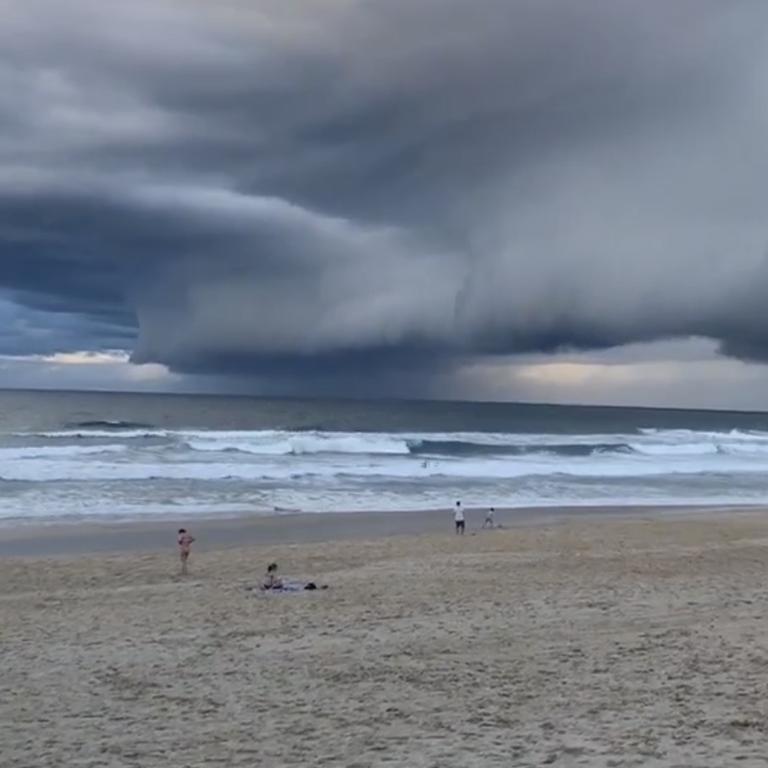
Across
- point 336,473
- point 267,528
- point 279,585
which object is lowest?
point 267,528

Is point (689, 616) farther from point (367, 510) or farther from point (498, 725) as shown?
point (367, 510)

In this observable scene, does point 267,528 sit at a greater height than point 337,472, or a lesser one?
lesser

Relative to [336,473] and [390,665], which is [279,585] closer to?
[390,665]

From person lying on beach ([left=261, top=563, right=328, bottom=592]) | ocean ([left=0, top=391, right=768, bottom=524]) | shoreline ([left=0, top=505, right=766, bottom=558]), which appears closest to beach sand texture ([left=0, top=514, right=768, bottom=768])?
person lying on beach ([left=261, top=563, right=328, bottom=592])

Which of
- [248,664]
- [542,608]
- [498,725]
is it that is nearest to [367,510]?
[542,608]

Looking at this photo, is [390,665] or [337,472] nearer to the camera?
[390,665]

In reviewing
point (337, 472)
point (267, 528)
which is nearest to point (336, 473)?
point (337, 472)

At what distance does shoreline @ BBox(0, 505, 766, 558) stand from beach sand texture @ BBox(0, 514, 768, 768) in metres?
2.78

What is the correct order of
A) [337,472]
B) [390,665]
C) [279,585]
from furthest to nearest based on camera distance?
[337,472], [279,585], [390,665]

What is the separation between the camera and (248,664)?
31.5ft

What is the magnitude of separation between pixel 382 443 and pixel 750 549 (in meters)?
35.9

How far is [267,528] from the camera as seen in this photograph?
22.6 meters

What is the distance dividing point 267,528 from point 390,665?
44.4 feet

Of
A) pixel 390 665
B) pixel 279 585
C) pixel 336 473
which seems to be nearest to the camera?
pixel 390 665
